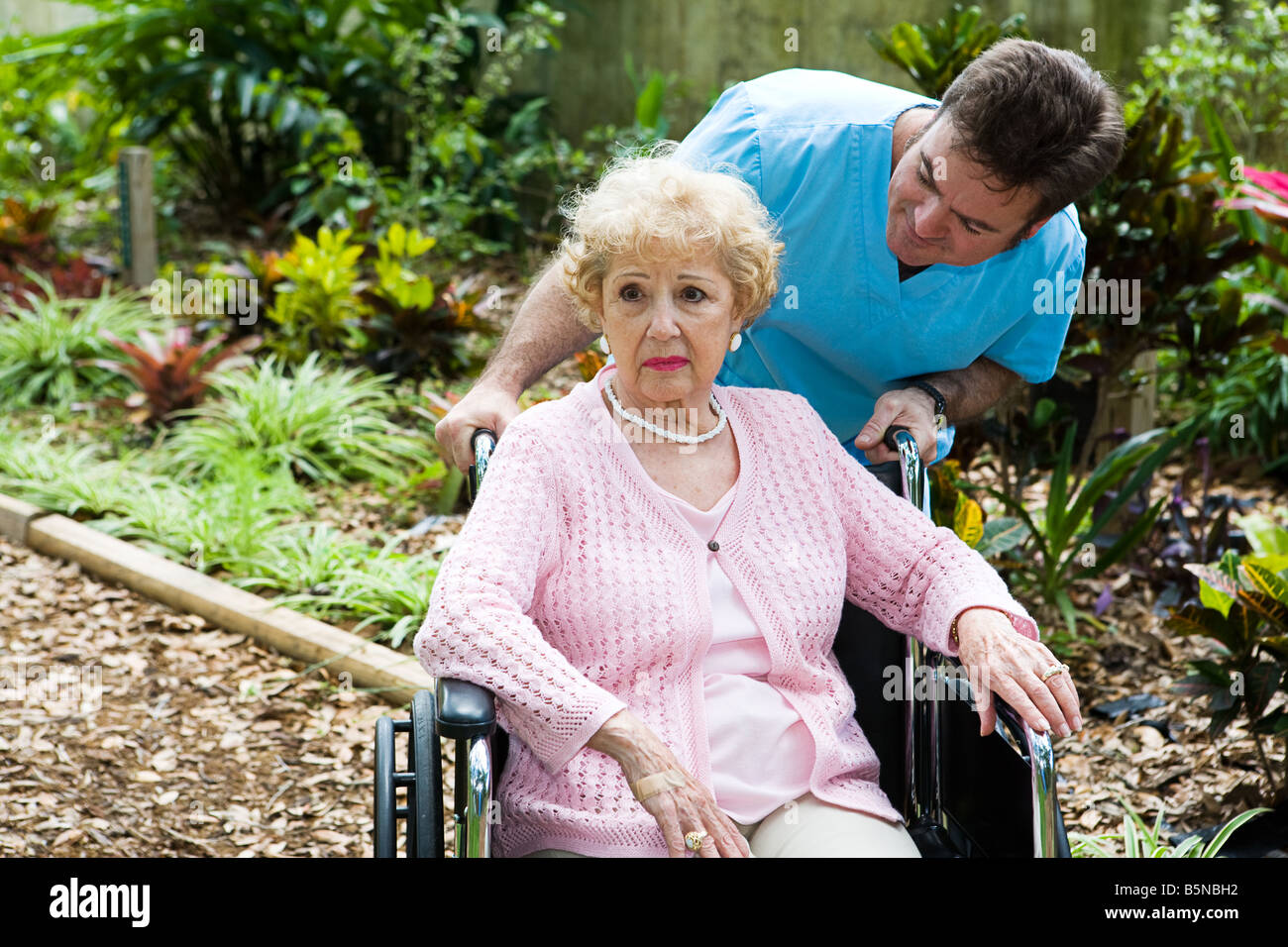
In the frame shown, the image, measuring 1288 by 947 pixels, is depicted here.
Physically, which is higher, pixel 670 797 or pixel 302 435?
pixel 670 797

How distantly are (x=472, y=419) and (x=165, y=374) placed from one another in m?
3.09

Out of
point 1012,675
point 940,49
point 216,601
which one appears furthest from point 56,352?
point 1012,675

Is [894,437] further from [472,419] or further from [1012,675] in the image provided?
[472,419]

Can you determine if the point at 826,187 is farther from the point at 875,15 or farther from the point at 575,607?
the point at 875,15

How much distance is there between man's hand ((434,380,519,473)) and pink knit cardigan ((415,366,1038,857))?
149 millimetres

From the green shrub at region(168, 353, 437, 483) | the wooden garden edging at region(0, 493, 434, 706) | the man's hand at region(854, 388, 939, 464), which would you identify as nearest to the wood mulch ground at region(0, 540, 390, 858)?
the wooden garden edging at region(0, 493, 434, 706)

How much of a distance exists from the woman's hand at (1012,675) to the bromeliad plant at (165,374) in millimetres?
3651

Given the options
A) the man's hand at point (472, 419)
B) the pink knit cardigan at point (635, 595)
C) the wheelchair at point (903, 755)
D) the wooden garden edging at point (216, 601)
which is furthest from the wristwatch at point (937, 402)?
the wooden garden edging at point (216, 601)

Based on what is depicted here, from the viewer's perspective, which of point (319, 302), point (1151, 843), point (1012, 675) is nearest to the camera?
point (1012, 675)

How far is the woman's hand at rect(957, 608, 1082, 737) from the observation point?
162 centimetres

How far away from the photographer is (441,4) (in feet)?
23.4

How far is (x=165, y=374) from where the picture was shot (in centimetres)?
469

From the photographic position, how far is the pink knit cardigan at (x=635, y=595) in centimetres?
162
